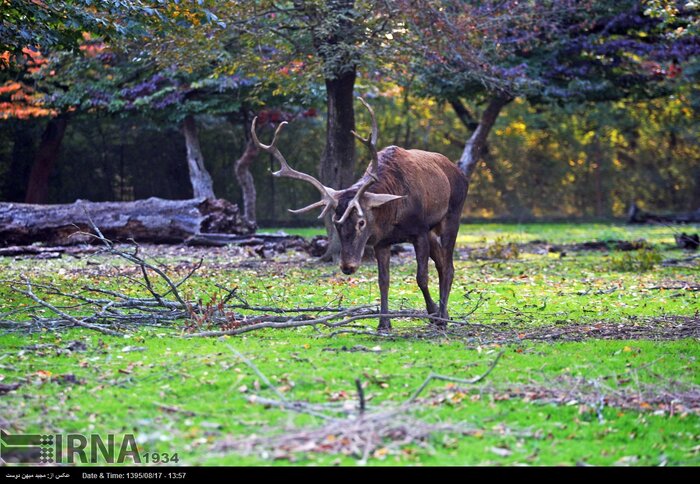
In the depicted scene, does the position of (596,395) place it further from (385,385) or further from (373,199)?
(373,199)

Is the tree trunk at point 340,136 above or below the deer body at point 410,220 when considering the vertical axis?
above

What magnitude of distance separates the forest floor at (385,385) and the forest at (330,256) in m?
0.03

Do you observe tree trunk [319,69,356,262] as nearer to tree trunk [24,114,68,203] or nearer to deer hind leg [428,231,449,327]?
deer hind leg [428,231,449,327]

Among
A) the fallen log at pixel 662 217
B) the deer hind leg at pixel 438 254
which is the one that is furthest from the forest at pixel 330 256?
the fallen log at pixel 662 217

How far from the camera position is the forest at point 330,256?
5.98 metres

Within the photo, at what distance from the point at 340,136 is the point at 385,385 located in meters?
9.74

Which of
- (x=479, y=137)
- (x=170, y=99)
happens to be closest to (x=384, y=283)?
(x=479, y=137)

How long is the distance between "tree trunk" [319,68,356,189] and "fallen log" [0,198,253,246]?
362 centimetres

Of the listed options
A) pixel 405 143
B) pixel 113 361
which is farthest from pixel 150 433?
pixel 405 143

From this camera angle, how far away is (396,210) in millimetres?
9633

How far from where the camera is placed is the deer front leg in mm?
9523

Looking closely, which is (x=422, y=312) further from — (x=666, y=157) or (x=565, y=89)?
(x=666, y=157)

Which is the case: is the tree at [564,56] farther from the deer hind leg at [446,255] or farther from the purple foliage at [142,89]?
the purple foliage at [142,89]

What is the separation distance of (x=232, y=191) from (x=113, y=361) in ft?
74.3
